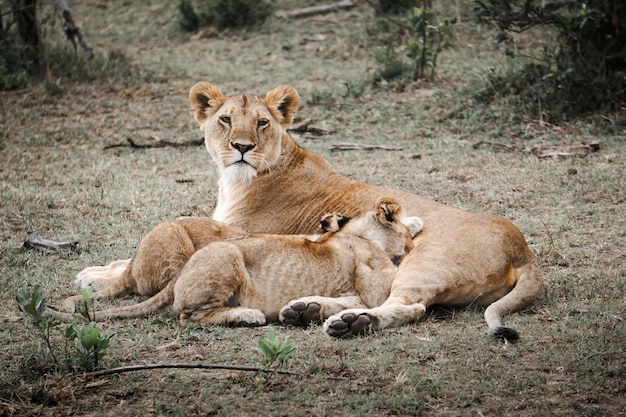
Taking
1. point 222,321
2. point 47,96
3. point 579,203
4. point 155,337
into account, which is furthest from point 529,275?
point 47,96

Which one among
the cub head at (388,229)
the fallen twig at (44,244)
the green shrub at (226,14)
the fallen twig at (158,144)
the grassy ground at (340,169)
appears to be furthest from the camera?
the green shrub at (226,14)

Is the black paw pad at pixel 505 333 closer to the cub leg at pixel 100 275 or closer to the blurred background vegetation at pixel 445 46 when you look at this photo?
the cub leg at pixel 100 275

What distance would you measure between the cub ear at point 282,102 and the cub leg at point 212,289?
1618mm

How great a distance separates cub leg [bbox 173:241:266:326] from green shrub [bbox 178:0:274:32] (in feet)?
30.0

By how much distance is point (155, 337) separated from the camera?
4191mm

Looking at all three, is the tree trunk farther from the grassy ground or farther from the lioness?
the lioness

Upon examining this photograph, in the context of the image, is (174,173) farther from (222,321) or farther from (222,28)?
(222,28)

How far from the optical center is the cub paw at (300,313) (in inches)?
172

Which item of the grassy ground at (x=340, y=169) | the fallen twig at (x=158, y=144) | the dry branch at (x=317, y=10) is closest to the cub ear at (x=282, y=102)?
the grassy ground at (x=340, y=169)

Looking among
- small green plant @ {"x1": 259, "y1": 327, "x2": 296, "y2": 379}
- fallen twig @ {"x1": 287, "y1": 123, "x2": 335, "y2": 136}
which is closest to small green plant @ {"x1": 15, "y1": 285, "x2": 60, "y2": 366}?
small green plant @ {"x1": 259, "y1": 327, "x2": 296, "y2": 379}

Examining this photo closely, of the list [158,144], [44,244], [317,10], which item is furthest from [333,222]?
[317,10]

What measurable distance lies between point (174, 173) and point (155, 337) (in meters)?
3.75

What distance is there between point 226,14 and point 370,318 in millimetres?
9595

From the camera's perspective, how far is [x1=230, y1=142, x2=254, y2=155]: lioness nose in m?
5.51
